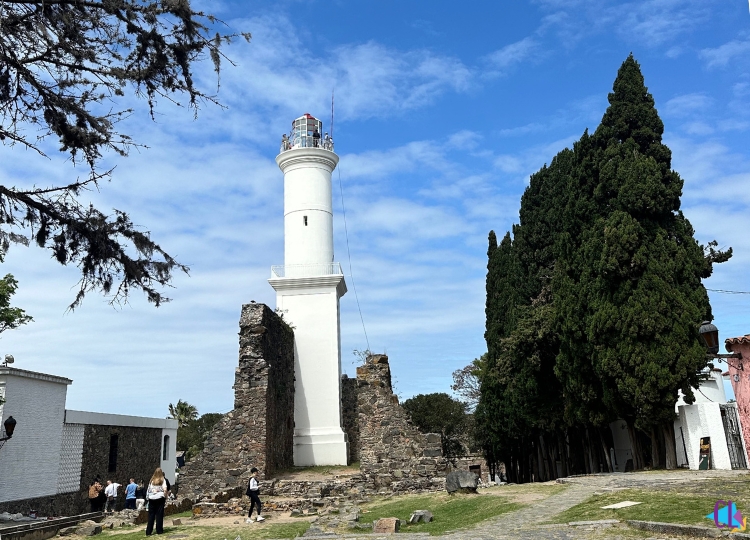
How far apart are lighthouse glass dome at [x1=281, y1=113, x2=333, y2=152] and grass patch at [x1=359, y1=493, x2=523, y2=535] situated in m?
15.1

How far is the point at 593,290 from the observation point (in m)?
16.2

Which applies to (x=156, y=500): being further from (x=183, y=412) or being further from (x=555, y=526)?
(x=183, y=412)

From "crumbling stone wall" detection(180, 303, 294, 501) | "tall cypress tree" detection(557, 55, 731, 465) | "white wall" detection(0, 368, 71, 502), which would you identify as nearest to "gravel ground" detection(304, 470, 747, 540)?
"tall cypress tree" detection(557, 55, 731, 465)

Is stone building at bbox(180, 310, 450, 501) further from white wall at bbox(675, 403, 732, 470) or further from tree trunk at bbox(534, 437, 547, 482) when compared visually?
tree trunk at bbox(534, 437, 547, 482)

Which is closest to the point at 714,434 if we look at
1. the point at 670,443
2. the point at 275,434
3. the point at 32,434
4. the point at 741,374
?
the point at 670,443

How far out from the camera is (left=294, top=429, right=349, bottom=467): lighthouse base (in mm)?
20281

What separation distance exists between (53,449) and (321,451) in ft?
28.4

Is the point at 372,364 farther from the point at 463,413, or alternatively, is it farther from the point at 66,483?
the point at 463,413

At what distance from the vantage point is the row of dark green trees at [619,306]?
47.4 feet

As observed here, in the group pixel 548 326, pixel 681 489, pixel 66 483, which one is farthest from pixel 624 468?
pixel 66 483

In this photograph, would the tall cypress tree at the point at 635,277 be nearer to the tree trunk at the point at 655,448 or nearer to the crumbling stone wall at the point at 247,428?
the tree trunk at the point at 655,448

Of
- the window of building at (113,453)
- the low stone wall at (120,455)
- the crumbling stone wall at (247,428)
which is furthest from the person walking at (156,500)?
the window of building at (113,453)

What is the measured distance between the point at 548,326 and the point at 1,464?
650 inches
